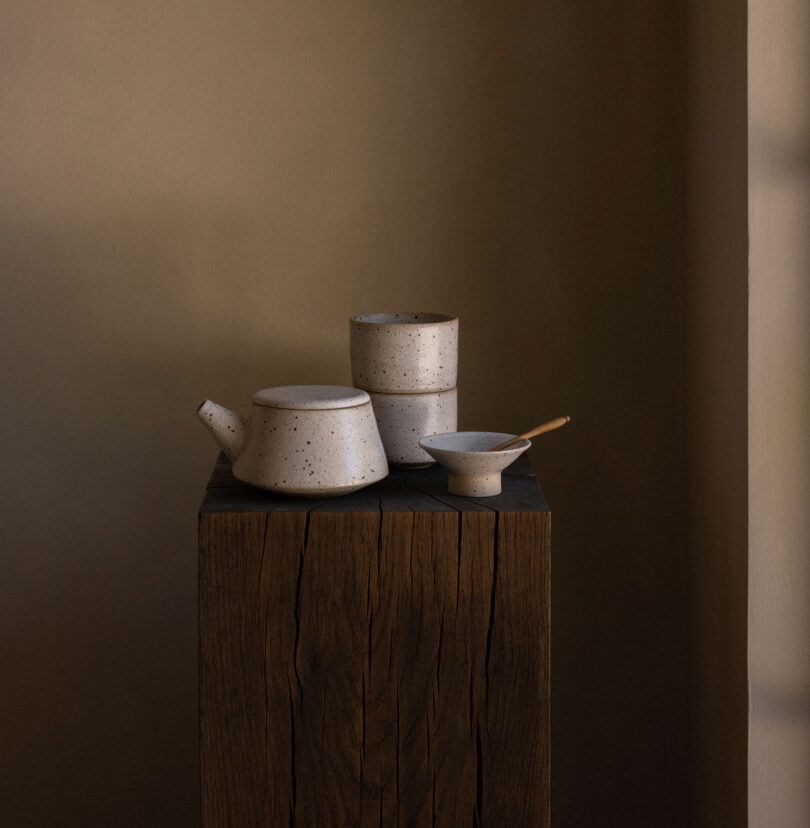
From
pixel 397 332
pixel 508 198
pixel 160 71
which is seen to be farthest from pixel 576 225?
pixel 160 71

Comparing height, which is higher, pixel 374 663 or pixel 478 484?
pixel 478 484

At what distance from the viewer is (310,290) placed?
1.64 meters

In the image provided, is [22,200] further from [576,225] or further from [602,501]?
[602,501]

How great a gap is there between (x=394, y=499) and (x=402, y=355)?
207 millimetres

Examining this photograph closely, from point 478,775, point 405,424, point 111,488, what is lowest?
point 478,775

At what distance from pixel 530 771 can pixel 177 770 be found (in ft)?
2.55

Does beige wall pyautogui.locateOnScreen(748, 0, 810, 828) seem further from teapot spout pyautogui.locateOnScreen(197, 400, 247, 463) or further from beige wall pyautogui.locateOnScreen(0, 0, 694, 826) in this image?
teapot spout pyautogui.locateOnScreen(197, 400, 247, 463)

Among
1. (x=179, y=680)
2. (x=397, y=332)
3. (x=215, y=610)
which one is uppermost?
(x=397, y=332)

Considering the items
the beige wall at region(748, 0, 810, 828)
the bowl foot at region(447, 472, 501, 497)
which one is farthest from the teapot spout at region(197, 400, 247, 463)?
the beige wall at region(748, 0, 810, 828)

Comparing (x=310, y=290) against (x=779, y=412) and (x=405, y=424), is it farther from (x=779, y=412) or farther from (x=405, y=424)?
(x=779, y=412)

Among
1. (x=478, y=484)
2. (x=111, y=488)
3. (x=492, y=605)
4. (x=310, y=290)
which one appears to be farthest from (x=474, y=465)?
(x=111, y=488)

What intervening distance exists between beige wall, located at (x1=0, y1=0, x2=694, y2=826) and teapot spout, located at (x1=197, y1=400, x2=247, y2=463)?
0.39m

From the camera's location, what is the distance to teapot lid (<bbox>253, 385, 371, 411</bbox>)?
1.21 metres

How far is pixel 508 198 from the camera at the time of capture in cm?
161
